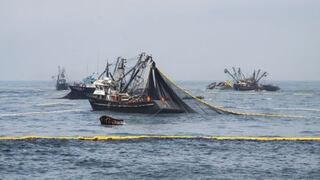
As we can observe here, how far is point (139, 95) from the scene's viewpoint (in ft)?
310

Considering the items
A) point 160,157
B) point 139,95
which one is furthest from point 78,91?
point 160,157

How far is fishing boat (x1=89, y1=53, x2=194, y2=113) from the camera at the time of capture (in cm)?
8306

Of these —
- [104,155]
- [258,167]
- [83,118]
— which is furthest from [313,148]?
[83,118]

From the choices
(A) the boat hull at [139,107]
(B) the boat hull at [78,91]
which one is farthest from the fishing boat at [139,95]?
(B) the boat hull at [78,91]

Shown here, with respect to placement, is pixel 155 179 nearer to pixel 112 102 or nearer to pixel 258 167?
pixel 258 167

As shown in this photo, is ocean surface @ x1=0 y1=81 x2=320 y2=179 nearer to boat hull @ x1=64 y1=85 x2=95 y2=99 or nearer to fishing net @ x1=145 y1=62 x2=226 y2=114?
fishing net @ x1=145 y1=62 x2=226 y2=114

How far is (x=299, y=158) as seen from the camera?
1732 inches

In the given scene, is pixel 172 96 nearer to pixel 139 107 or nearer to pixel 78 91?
pixel 139 107

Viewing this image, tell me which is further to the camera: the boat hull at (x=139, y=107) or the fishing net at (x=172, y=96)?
the boat hull at (x=139, y=107)

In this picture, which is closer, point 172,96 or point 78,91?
point 172,96

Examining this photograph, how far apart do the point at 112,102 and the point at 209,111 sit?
1703 cm

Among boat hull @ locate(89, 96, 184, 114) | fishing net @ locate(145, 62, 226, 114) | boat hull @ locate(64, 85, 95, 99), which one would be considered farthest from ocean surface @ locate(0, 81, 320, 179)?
boat hull @ locate(64, 85, 95, 99)

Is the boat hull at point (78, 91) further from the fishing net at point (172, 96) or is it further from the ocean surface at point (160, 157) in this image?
the ocean surface at point (160, 157)

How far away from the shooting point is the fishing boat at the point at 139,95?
273ft
